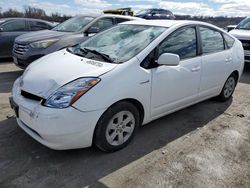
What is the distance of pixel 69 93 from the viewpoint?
8.64 feet

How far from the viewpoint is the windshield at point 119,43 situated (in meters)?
3.20

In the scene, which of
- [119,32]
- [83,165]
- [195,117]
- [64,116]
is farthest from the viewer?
[195,117]

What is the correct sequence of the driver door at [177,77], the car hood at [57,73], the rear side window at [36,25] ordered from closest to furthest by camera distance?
the car hood at [57,73] → the driver door at [177,77] → the rear side window at [36,25]

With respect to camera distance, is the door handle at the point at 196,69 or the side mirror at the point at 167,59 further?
the door handle at the point at 196,69

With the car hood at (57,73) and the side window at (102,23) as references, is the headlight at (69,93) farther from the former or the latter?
the side window at (102,23)

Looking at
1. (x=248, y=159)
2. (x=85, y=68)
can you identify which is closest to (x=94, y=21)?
(x=85, y=68)

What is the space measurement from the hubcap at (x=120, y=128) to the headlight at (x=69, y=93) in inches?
19.5

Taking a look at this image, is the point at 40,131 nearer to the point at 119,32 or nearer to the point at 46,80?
the point at 46,80

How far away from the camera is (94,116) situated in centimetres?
267

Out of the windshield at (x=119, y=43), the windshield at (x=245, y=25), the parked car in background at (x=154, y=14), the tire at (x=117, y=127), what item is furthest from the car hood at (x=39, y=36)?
the parked car in background at (x=154, y=14)

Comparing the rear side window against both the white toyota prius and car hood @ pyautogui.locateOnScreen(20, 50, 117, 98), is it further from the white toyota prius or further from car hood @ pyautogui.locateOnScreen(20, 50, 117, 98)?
car hood @ pyautogui.locateOnScreen(20, 50, 117, 98)

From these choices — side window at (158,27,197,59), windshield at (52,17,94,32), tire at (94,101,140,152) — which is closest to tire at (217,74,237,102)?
side window at (158,27,197,59)

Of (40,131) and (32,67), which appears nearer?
(40,131)

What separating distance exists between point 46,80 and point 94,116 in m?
0.73
